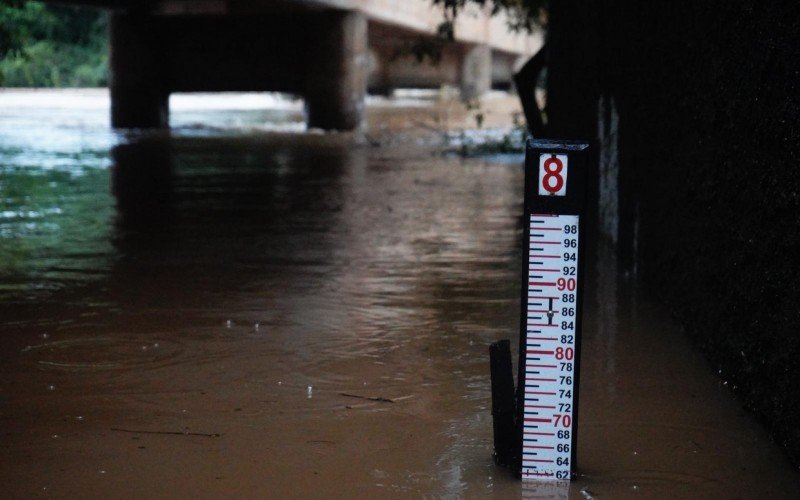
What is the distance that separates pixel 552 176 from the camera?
11.6 feet

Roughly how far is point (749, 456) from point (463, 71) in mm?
35999

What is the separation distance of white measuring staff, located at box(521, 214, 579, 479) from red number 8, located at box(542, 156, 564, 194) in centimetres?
9

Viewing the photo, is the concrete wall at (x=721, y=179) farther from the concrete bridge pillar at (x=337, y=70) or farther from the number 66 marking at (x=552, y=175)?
the concrete bridge pillar at (x=337, y=70)

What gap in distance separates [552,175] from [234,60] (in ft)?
66.3

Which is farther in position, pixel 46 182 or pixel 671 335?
pixel 46 182

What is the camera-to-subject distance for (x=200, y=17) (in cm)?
2314

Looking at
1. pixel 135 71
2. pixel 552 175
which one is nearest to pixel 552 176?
pixel 552 175

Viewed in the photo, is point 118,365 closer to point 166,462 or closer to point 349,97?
point 166,462

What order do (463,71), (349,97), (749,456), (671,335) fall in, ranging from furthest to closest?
(463,71)
(349,97)
(671,335)
(749,456)

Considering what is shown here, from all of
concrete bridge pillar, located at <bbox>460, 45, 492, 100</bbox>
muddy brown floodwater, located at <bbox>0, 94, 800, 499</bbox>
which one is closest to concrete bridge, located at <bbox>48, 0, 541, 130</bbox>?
muddy brown floodwater, located at <bbox>0, 94, 800, 499</bbox>

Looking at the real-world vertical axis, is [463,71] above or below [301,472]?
above

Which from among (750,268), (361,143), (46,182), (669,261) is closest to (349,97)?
(361,143)

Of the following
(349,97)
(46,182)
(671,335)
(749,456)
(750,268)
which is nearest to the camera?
(749,456)

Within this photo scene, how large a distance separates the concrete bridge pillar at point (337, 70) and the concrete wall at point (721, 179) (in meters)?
14.8
